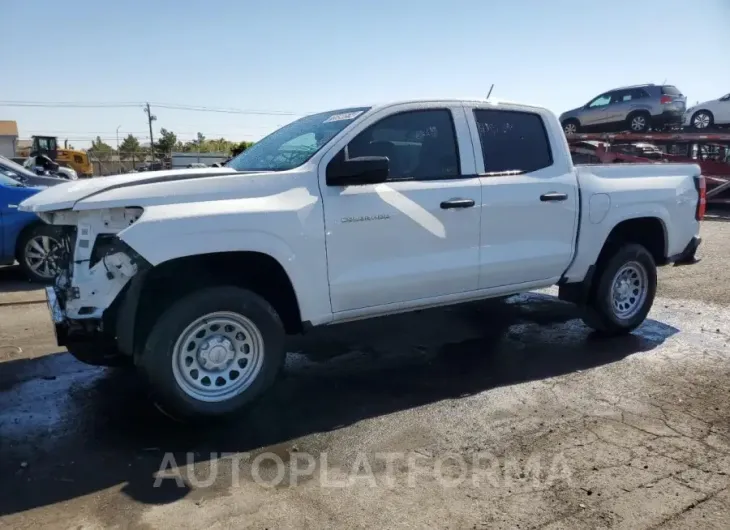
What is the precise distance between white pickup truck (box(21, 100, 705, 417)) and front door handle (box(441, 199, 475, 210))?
11 mm

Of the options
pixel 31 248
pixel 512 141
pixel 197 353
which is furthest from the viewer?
pixel 31 248

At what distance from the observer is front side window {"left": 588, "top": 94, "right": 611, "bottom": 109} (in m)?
19.6

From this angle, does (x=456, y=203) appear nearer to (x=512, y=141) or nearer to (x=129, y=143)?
(x=512, y=141)

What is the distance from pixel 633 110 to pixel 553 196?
1576 cm

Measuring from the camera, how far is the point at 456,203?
471 cm

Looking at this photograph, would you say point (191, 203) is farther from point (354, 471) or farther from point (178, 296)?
point (354, 471)

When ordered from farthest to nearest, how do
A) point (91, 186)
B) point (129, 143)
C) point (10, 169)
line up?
point (129, 143) < point (10, 169) < point (91, 186)

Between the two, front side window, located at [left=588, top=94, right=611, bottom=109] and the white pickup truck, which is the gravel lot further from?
front side window, located at [left=588, top=94, right=611, bottom=109]

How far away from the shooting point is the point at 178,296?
13.2ft

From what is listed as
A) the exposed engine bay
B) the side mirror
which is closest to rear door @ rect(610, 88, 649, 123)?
the side mirror

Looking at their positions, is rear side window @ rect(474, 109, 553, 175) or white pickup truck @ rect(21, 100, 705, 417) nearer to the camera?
white pickup truck @ rect(21, 100, 705, 417)

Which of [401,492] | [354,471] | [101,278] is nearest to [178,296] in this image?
[101,278]

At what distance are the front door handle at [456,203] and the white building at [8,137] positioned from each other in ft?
206

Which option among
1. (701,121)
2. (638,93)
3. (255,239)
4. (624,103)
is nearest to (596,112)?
(624,103)
